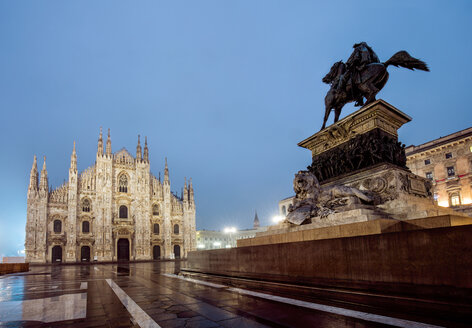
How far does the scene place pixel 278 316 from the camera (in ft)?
10.8

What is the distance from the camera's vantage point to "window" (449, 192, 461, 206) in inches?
1128

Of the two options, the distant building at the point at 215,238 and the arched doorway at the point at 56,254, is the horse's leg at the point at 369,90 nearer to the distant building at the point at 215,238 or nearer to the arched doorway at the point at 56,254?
the arched doorway at the point at 56,254

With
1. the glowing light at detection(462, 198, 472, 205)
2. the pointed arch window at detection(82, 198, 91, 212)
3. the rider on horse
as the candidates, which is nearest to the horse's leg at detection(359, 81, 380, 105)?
the rider on horse

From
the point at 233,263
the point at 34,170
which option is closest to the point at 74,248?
the point at 34,170

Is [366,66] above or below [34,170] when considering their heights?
below

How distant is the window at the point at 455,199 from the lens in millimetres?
28656

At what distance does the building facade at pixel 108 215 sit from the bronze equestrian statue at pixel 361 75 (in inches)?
1545

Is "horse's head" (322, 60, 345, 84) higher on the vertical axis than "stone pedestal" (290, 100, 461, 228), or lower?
higher

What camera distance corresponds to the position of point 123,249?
138 feet

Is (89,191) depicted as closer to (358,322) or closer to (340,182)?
(340,182)

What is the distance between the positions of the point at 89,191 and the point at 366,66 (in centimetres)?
4183

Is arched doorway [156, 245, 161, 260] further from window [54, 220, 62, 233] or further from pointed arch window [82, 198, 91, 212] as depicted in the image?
window [54, 220, 62, 233]

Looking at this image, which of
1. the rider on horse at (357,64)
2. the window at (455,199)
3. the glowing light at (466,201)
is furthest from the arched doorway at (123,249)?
the glowing light at (466,201)

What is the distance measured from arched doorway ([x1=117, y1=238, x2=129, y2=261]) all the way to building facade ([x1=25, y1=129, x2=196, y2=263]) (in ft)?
0.23
